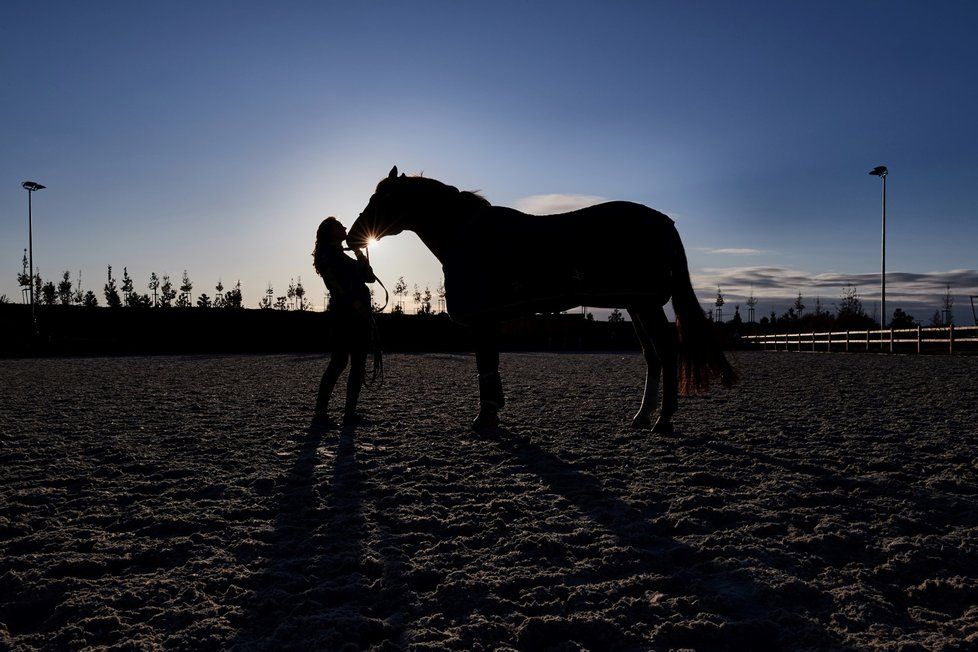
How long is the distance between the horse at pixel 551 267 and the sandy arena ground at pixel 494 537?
27.7 inches

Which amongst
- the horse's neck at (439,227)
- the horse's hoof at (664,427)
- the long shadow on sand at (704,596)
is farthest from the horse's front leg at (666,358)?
the long shadow on sand at (704,596)

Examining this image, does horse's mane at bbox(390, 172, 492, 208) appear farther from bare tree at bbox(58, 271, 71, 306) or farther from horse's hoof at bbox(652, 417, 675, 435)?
bare tree at bbox(58, 271, 71, 306)

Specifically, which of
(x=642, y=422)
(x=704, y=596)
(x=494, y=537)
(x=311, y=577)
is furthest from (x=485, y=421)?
(x=704, y=596)

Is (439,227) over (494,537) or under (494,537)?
over

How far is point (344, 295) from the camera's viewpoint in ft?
19.4

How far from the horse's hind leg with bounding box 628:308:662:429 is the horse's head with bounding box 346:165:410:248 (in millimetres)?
2154

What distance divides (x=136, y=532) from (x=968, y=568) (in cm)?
348

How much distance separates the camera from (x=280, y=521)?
10.0ft

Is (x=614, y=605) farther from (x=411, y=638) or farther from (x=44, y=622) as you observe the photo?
(x=44, y=622)

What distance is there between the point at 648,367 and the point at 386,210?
2639mm

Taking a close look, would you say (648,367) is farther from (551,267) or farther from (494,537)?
(494,537)

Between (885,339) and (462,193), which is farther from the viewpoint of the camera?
(885,339)

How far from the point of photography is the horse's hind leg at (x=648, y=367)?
5.43 meters

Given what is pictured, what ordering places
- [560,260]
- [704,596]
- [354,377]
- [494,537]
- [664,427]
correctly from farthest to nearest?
1. [354,377]
2. [664,427]
3. [560,260]
4. [494,537]
5. [704,596]
